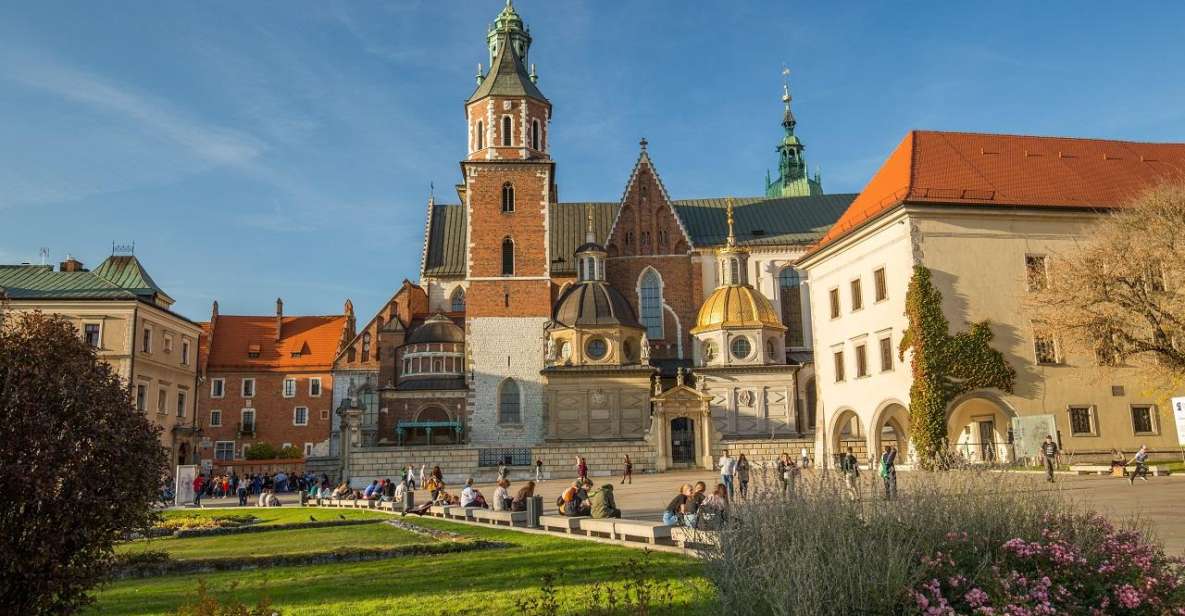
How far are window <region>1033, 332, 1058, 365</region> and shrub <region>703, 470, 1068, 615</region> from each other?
21.2 meters

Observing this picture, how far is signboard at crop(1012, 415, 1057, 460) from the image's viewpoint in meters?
27.7

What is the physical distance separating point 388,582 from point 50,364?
5085 mm

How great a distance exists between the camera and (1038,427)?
91.6ft

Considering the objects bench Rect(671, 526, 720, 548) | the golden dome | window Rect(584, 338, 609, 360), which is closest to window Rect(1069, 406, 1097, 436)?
the golden dome

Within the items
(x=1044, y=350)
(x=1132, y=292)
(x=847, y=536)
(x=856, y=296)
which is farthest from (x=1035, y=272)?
(x=847, y=536)

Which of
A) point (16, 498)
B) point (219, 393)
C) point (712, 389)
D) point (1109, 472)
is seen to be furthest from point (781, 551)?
point (219, 393)

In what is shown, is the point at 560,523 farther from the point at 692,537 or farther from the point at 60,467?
the point at 60,467

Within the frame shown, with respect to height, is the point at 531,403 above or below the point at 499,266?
below

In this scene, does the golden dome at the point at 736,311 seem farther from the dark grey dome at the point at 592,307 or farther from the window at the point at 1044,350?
the window at the point at 1044,350

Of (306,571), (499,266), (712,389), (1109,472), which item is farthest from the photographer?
(499,266)

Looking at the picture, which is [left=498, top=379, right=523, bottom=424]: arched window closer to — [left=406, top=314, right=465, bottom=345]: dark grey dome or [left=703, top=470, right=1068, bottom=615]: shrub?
[left=406, top=314, right=465, bottom=345]: dark grey dome

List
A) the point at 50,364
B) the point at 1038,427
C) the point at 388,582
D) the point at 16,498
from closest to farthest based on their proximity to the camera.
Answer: the point at 16,498
the point at 50,364
the point at 388,582
the point at 1038,427

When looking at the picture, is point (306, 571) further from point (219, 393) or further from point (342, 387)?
point (219, 393)

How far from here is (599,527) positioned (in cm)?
1642
